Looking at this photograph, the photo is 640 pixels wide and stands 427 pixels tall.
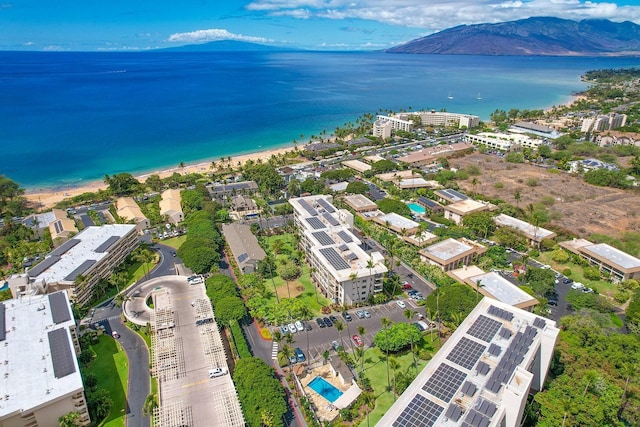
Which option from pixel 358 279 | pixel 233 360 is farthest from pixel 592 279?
pixel 233 360

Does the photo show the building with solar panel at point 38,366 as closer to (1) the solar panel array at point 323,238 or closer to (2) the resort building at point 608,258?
(1) the solar panel array at point 323,238

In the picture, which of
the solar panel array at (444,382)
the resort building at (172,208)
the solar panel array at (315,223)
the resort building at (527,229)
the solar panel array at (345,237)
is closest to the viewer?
the solar panel array at (444,382)

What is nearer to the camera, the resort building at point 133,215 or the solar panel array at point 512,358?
the solar panel array at point 512,358

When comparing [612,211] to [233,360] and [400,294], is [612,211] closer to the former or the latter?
[400,294]

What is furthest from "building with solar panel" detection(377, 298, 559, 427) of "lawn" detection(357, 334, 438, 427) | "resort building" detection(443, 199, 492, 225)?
"resort building" detection(443, 199, 492, 225)

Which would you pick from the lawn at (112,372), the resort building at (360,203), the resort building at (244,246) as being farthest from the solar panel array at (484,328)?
the resort building at (360,203)
